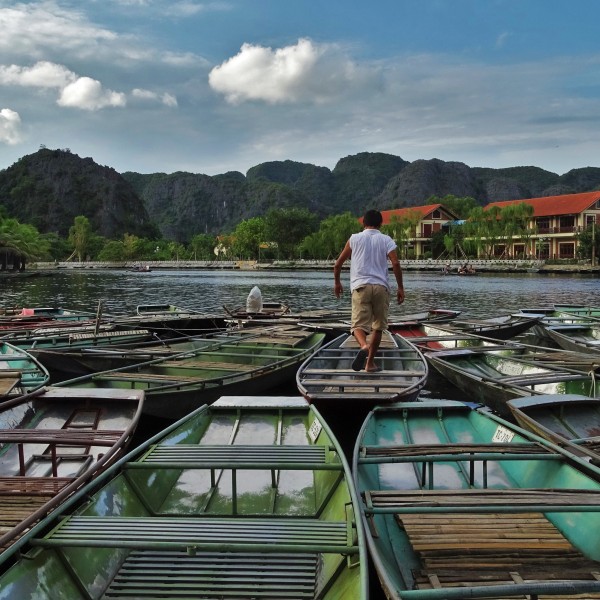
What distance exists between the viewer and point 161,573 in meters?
4.04

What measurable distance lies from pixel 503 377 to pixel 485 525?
6.41 metres

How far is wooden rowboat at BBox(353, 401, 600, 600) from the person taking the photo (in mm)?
3826

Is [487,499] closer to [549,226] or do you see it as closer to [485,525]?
[485,525]

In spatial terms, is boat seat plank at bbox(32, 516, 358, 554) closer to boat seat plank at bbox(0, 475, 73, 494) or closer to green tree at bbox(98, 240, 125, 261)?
boat seat plank at bbox(0, 475, 73, 494)

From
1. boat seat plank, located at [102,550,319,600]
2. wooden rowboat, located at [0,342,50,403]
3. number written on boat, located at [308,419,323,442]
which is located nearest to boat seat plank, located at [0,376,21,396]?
wooden rowboat, located at [0,342,50,403]

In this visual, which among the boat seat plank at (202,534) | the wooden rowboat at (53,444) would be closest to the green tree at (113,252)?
the wooden rowboat at (53,444)

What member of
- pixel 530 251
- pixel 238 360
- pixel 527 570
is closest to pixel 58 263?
pixel 530 251

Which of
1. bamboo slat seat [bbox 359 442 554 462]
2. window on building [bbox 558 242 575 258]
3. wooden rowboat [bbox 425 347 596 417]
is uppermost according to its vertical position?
bamboo slat seat [bbox 359 442 554 462]

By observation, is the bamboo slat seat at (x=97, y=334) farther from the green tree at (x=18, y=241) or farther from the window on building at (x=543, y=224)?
the window on building at (x=543, y=224)

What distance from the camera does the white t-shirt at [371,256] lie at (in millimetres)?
8320

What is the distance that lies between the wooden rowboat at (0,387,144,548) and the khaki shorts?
347 cm

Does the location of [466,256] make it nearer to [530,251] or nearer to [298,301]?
[530,251]

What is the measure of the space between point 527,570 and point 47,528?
3457 mm

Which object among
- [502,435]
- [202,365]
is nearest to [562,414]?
[502,435]
